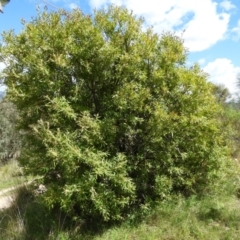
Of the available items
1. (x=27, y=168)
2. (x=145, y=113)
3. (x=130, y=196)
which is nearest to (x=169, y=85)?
(x=145, y=113)

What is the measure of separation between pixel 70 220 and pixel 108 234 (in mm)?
802

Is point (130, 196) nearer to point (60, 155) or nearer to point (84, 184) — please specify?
point (84, 184)

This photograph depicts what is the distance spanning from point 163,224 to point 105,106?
218 cm

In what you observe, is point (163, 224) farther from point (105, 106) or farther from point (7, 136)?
point (7, 136)

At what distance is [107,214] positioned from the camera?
490 centimetres

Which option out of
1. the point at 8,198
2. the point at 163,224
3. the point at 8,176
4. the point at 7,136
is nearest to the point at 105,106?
the point at 163,224

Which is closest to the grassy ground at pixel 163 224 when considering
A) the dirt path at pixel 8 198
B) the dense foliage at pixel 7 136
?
the dirt path at pixel 8 198

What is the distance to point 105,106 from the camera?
5.15 m

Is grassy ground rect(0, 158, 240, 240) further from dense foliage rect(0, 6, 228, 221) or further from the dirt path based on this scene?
the dirt path

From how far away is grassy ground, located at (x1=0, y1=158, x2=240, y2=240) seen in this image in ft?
15.9

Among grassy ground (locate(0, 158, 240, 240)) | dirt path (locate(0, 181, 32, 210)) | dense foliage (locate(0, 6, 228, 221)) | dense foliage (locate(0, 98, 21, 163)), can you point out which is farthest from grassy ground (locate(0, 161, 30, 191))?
dense foliage (locate(0, 6, 228, 221))

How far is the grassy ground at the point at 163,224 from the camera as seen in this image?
191 inches

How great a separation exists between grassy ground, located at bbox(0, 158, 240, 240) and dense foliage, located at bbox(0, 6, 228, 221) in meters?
0.30

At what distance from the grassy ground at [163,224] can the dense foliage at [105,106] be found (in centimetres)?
30
